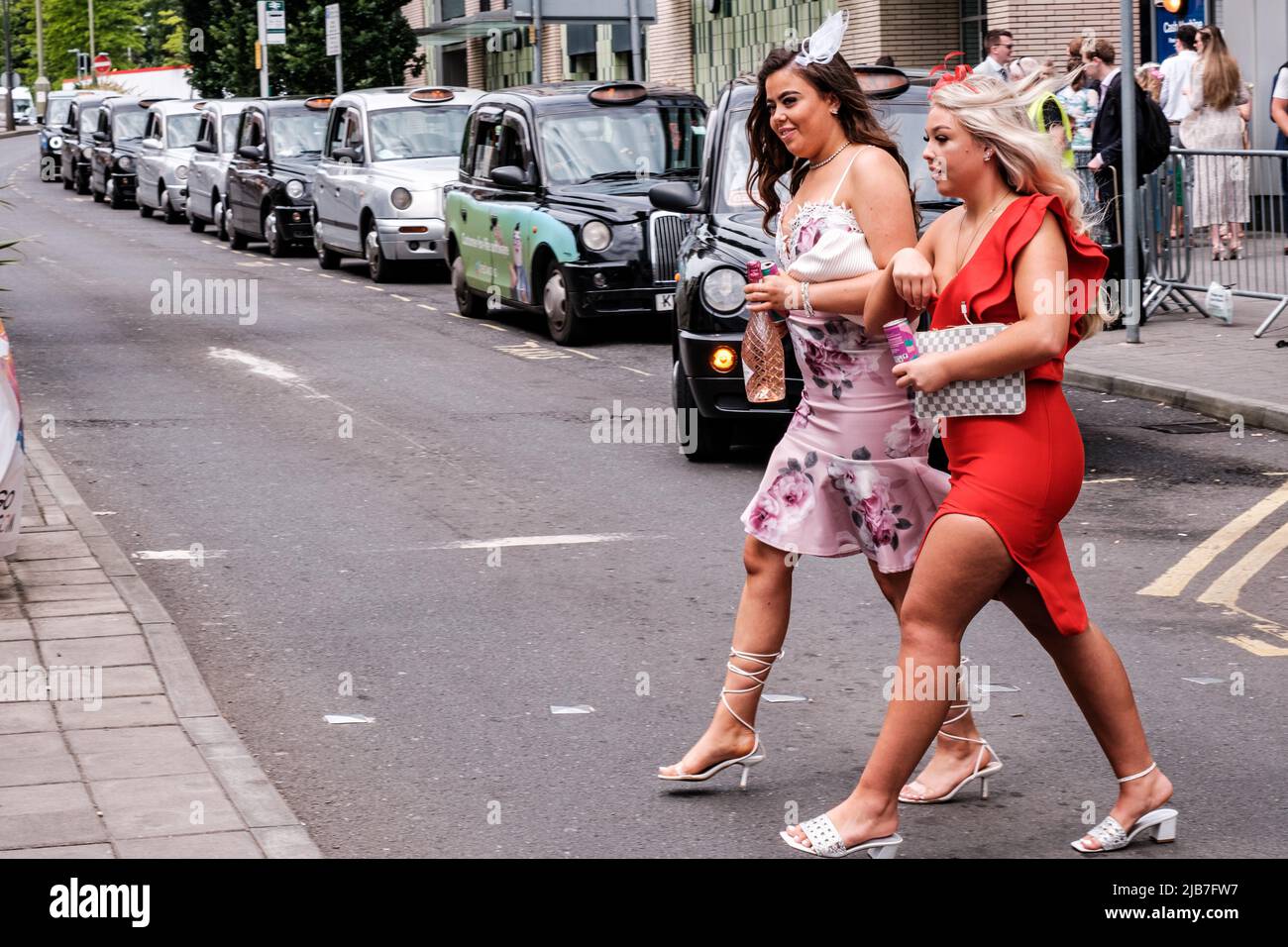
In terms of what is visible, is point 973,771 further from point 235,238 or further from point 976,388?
point 235,238

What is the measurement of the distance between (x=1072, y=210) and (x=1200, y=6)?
1956cm

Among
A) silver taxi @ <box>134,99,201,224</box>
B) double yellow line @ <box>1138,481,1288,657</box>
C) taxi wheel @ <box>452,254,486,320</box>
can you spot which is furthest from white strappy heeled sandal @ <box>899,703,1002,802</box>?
silver taxi @ <box>134,99,201,224</box>

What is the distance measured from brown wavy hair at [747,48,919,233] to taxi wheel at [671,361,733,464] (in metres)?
5.02

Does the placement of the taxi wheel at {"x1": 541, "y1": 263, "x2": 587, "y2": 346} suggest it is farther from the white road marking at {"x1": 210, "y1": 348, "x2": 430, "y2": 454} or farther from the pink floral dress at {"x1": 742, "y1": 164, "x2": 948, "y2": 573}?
A: the pink floral dress at {"x1": 742, "y1": 164, "x2": 948, "y2": 573}

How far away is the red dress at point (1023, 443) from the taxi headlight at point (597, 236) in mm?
10637

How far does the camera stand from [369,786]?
5.36 meters

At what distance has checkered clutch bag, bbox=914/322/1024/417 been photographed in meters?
4.47

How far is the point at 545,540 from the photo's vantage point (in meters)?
8.66

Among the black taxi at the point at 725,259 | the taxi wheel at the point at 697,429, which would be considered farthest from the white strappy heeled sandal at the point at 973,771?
the taxi wheel at the point at 697,429

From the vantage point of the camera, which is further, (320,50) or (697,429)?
(320,50)

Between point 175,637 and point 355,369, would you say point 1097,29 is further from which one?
point 175,637

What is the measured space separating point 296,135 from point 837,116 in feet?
71.9

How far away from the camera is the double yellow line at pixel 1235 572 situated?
6824mm

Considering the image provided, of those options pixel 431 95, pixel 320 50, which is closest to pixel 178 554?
pixel 431 95
